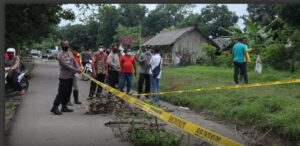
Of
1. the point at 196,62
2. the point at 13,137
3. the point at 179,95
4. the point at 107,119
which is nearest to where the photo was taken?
the point at 13,137

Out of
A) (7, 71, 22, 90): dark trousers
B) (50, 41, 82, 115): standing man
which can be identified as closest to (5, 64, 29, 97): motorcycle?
(7, 71, 22, 90): dark trousers

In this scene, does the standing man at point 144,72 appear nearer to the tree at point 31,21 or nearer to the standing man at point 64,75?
the tree at point 31,21

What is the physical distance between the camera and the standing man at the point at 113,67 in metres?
10.7

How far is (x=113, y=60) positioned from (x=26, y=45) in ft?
6.39

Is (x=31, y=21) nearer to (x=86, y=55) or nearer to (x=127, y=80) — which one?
(x=86, y=55)

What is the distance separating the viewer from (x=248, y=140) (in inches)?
250

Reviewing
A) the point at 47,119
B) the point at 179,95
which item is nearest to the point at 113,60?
the point at 179,95

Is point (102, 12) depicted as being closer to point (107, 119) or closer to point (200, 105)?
point (107, 119)

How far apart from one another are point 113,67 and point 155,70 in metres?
1.02

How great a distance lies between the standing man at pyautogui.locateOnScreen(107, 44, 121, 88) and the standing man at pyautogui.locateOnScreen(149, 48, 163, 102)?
785 mm

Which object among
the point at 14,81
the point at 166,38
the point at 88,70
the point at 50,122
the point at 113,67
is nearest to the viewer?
the point at 50,122

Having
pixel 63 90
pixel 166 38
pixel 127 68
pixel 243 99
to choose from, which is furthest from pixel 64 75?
pixel 243 99

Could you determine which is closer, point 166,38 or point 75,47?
point 75,47

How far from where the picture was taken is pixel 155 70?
10.6 metres
